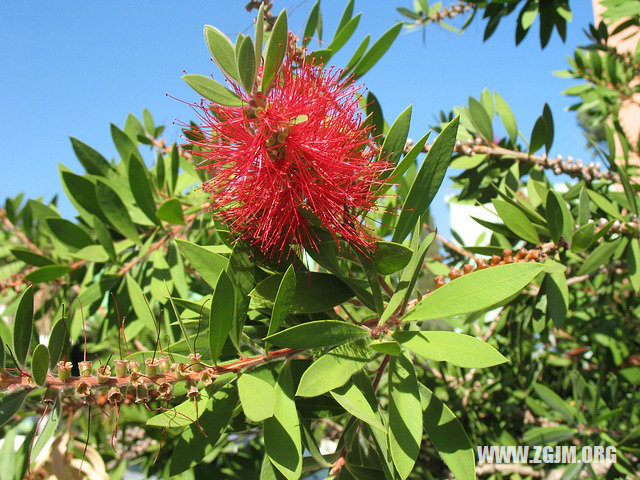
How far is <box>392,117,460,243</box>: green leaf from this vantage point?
2.92ft

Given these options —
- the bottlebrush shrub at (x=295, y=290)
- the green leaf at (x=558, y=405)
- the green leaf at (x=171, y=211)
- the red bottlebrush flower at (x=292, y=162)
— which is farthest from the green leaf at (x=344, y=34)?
the green leaf at (x=558, y=405)

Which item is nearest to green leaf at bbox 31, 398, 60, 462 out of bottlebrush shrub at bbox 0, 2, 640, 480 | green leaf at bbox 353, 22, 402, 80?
bottlebrush shrub at bbox 0, 2, 640, 480

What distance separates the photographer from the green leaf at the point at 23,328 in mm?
748

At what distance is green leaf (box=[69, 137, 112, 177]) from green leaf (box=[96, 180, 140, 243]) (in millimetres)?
232

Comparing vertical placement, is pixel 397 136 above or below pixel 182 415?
above

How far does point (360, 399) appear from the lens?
0.80 meters

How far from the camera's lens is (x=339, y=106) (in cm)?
93

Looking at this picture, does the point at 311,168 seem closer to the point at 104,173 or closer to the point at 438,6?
the point at 104,173

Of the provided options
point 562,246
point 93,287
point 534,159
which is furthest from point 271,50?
point 534,159

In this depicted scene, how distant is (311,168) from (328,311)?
288mm

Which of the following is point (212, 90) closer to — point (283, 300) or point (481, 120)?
point (283, 300)

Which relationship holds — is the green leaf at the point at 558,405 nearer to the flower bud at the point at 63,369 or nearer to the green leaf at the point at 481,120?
the green leaf at the point at 481,120

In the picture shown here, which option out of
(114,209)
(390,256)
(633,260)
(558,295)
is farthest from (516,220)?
(114,209)

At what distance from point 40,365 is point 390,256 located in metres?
0.56
